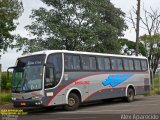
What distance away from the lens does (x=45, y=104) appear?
19.3m

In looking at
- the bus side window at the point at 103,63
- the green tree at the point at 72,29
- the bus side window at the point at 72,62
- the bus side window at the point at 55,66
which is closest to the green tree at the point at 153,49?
the green tree at the point at 72,29

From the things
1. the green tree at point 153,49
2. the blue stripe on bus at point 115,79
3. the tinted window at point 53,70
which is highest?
the green tree at point 153,49

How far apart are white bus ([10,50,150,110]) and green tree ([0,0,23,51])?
7000 mm

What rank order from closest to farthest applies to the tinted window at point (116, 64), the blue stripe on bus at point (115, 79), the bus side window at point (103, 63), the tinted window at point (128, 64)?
1. the bus side window at point (103, 63)
2. the blue stripe on bus at point (115, 79)
3. the tinted window at point (116, 64)
4. the tinted window at point (128, 64)

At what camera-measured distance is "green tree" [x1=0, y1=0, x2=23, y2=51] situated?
26.7 m

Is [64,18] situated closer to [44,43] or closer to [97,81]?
[44,43]

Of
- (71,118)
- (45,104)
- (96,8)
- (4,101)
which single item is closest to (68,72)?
(45,104)

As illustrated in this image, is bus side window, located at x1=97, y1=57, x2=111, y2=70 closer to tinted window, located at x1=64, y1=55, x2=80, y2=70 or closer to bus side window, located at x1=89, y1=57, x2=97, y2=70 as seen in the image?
bus side window, located at x1=89, y1=57, x2=97, y2=70

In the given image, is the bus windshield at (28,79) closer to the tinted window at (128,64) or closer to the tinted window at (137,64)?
the tinted window at (128,64)

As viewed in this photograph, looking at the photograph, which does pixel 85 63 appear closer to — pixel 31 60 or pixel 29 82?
pixel 31 60

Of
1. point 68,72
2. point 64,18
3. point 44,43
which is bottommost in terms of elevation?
point 68,72

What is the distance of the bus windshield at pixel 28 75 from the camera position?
63.9 ft

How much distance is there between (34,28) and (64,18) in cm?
314

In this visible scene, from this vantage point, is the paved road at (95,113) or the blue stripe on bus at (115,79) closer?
the paved road at (95,113)
